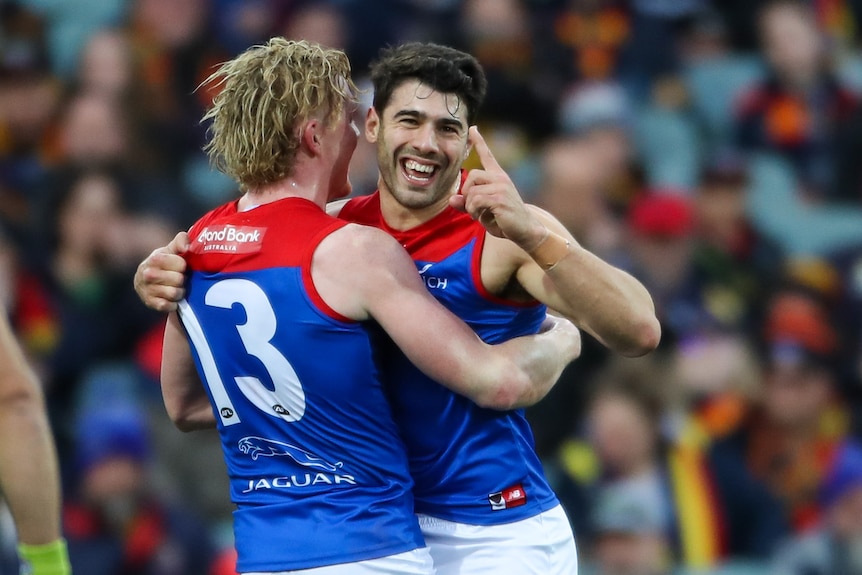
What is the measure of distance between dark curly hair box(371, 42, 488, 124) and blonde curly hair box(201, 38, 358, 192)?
0.21 metres

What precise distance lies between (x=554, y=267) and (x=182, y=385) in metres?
1.22

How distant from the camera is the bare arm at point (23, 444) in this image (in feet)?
10.7

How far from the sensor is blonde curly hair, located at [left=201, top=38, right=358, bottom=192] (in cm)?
378

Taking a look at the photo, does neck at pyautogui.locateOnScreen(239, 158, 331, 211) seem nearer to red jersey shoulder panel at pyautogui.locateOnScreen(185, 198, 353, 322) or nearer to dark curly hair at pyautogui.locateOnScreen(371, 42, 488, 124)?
red jersey shoulder panel at pyautogui.locateOnScreen(185, 198, 353, 322)

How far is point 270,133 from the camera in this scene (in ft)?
12.4

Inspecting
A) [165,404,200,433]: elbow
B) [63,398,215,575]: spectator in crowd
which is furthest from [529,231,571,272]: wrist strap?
[63,398,215,575]: spectator in crowd

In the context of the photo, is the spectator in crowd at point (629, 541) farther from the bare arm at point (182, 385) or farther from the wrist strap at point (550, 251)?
the wrist strap at point (550, 251)

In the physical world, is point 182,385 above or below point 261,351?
below

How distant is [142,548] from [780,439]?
3321mm

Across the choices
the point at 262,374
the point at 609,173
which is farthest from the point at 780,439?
the point at 262,374

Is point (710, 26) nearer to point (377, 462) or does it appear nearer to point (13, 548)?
point (13, 548)

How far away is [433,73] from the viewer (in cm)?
404

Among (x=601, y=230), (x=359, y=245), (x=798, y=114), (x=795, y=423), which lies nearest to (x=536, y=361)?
(x=359, y=245)

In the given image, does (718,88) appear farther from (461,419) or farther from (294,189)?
(294,189)
